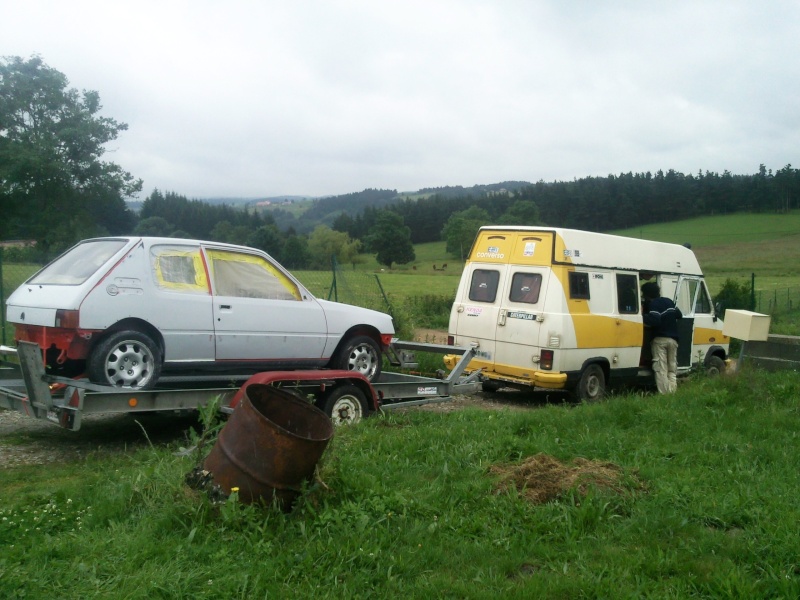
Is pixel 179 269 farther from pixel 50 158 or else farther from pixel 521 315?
pixel 50 158

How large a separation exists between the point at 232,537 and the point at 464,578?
1.36m

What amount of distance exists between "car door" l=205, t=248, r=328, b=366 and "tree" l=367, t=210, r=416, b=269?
30.3 metres

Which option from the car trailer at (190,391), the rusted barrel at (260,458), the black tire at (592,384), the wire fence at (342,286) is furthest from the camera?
the wire fence at (342,286)

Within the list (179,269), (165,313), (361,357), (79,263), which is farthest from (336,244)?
(165,313)

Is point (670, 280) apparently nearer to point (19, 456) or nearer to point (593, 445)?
point (593, 445)

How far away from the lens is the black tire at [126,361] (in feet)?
20.9

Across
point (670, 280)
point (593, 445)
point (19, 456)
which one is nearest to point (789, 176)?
point (670, 280)

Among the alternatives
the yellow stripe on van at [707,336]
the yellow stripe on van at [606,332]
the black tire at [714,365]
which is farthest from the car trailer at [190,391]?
the black tire at [714,365]

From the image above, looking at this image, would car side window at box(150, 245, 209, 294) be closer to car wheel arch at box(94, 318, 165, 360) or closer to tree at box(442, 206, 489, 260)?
car wheel arch at box(94, 318, 165, 360)

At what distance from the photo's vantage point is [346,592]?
3.64 m

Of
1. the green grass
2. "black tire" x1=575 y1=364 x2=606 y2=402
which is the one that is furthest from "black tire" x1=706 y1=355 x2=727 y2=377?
the green grass

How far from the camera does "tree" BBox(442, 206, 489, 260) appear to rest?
3151 centimetres

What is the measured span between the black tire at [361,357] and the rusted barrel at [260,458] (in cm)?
385

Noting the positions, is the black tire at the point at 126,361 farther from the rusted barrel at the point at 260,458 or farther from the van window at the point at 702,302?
A: the van window at the point at 702,302
